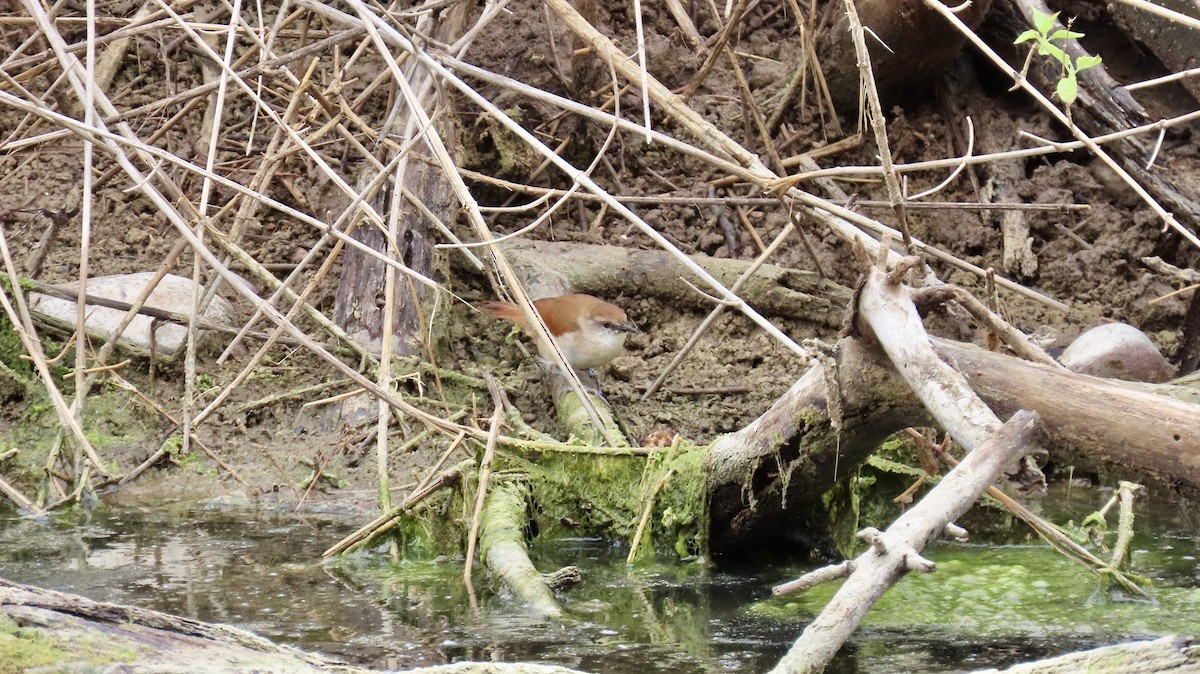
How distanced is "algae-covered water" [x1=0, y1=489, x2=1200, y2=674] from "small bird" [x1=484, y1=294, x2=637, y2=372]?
1406 millimetres

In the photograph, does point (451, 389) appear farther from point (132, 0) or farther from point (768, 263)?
point (132, 0)

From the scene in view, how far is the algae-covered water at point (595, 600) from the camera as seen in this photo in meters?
3.51

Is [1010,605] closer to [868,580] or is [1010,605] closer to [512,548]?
[512,548]

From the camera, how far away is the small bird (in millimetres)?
6039

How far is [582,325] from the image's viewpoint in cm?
609

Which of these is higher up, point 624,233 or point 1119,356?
point 624,233

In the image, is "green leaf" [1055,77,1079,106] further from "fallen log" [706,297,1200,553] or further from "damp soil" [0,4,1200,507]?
"damp soil" [0,4,1200,507]

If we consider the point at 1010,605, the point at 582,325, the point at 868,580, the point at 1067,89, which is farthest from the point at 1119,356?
the point at 868,580

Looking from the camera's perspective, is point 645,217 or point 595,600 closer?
point 595,600

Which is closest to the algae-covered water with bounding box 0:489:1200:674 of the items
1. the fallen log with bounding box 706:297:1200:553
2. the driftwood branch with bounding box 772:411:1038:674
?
the fallen log with bounding box 706:297:1200:553

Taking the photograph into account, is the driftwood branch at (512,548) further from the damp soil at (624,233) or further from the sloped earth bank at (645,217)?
the sloped earth bank at (645,217)

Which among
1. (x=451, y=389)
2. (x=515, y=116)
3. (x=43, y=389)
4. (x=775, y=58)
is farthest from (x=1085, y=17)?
(x=43, y=389)

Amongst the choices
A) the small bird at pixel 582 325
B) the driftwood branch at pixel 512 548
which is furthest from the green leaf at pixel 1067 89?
the small bird at pixel 582 325

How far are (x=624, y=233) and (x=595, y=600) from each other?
11.9 ft
